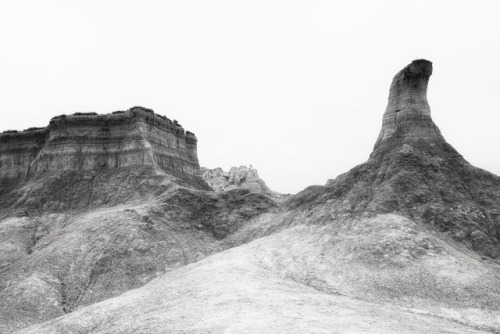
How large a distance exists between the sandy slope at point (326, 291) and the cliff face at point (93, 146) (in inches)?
1318

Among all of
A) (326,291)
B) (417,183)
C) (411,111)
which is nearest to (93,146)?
(411,111)

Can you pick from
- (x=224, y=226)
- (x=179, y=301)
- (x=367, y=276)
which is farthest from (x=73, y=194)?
(x=367, y=276)

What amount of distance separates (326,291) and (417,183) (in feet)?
66.4

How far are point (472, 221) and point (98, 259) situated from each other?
3987cm

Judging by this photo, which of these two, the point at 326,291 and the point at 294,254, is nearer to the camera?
the point at 326,291

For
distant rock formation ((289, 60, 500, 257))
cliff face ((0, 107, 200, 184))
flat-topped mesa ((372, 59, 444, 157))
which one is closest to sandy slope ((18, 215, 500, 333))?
distant rock formation ((289, 60, 500, 257))

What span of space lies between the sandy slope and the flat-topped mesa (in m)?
13.8

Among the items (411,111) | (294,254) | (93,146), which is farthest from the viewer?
(93,146)

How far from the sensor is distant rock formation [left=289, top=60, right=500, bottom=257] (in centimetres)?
4053

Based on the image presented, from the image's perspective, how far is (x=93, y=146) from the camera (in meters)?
67.9

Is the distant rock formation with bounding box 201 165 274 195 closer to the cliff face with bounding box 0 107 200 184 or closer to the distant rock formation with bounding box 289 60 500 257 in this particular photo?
the cliff face with bounding box 0 107 200 184

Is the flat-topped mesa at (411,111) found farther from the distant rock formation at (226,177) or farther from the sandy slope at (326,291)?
the distant rock formation at (226,177)

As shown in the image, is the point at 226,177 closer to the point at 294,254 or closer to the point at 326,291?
the point at 294,254

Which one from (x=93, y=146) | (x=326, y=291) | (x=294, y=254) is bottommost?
(x=326, y=291)
